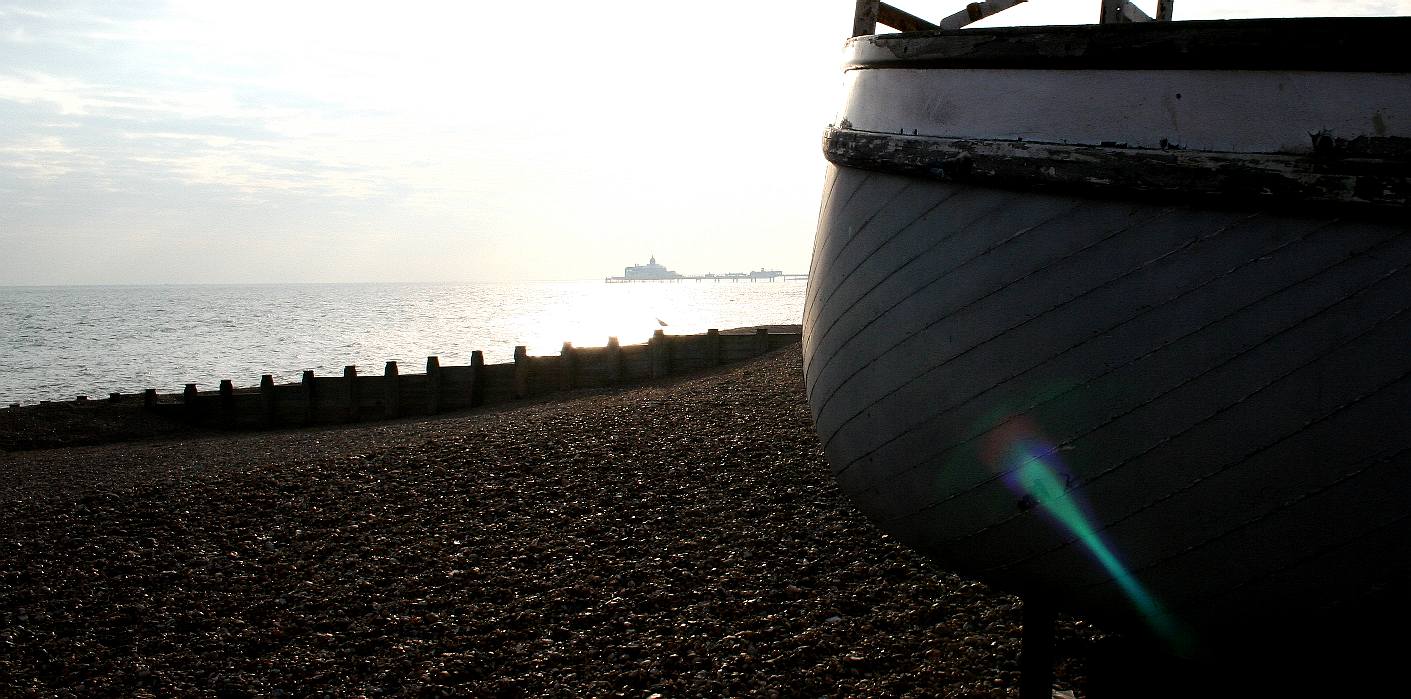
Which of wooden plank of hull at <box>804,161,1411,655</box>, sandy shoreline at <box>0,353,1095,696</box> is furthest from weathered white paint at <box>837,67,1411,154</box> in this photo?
sandy shoreline at <box>0,353,1095,696</box>

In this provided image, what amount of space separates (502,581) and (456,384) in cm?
884

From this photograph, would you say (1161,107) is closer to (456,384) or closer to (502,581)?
(502,581)

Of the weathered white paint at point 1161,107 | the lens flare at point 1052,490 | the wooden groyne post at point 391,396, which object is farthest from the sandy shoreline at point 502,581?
the wooden groyne post at point 391,396

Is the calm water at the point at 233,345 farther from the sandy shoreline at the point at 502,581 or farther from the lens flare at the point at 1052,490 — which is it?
the lens flare at the point at 1052,490

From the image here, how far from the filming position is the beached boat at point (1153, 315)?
2.54 m

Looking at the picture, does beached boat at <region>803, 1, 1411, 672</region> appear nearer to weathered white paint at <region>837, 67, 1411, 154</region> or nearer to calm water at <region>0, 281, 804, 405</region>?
weathered white paint at <region>837, 67, 1411, 154</region>

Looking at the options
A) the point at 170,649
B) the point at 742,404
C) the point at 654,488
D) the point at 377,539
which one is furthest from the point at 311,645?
the point at 742,404

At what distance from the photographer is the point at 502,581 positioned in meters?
6.43

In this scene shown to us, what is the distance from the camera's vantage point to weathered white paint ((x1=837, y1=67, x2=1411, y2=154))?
8.20 feet

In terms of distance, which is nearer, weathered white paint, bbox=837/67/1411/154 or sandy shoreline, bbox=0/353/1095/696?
weathered white paint, bbox=837/67/1411/154

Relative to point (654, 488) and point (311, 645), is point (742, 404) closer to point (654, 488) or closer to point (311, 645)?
point (654, 488)

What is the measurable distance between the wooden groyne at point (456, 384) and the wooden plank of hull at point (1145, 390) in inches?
446

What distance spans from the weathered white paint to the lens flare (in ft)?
2.97

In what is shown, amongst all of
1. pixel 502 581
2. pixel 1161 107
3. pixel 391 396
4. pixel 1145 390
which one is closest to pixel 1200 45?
pixel 1161 107
